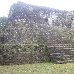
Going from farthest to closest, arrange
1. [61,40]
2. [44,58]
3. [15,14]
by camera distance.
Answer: [15,14] < [61,40] < [44,58]

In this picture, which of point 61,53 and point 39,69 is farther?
point 61,53

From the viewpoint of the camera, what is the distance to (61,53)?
15562 mm

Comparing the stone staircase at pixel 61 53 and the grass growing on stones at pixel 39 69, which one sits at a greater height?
the stone staircase at pixel 61 53

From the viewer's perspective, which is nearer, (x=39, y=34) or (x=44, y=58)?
(x=44, y=58)

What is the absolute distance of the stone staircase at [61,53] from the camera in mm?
15312

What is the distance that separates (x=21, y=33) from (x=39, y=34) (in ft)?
3.94

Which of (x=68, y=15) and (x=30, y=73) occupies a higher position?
(x=68, y=15)

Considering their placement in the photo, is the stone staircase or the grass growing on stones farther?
the stone staircase

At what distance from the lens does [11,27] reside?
1702 centimetres

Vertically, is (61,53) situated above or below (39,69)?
above

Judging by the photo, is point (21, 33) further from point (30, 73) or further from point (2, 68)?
point (30, 73)

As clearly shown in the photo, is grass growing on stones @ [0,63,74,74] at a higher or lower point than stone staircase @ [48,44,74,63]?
lower

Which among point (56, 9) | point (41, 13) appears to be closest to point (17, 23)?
point (41, 13)

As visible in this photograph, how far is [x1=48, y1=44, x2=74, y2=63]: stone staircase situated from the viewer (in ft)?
50.2
